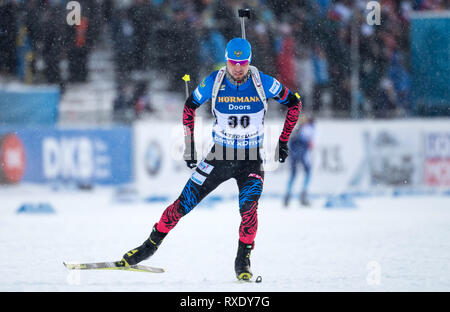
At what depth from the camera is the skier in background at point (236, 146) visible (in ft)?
23.2

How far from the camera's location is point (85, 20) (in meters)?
15.5

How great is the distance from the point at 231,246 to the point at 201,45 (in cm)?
645

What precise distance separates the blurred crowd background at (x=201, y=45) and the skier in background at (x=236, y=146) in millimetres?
7626

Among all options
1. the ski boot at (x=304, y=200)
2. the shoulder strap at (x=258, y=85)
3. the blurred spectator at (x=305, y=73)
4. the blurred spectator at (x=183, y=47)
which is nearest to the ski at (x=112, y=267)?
the shoulder strap at (x=258, y=85)

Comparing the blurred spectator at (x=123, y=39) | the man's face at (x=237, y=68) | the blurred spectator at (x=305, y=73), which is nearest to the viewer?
the man's face at (x=237, y=68)

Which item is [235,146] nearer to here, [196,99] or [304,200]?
[196,99]

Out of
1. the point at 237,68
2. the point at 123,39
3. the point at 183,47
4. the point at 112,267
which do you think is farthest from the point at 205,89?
the point at 123,39

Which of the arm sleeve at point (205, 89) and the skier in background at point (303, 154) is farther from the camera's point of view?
the skier in background at point (303, 154)

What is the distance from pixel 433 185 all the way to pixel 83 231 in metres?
7.85

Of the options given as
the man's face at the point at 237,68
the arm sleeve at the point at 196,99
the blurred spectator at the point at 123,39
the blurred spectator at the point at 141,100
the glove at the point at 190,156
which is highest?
the blurred spectator at the point at 123,39

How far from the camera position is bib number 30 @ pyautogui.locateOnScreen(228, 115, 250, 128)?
279 inches

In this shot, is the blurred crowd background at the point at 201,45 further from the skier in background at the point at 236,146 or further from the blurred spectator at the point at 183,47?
the skier in background at the point at 236,146
